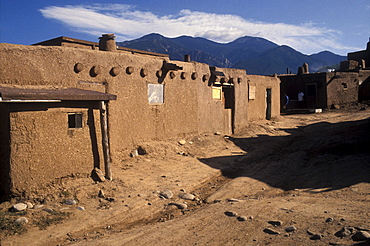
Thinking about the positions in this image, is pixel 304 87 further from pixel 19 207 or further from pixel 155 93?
pixel 19 207

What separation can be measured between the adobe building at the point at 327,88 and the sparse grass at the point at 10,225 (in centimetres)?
2056

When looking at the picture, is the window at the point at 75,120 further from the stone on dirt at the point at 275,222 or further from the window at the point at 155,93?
the stone on dirt at the point at 275,222

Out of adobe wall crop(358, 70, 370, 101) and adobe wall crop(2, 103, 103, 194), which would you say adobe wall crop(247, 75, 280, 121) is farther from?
adobe wall crop(2, 103, 103, 194)

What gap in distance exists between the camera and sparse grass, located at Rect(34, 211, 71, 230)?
209 inches

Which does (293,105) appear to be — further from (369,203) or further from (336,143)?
(369,203)

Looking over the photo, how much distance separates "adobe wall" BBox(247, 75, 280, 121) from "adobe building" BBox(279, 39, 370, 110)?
5695 mm

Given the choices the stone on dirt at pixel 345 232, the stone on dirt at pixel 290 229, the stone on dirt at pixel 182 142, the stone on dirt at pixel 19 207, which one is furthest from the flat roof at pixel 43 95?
the stone on dirt at pixel 345 232

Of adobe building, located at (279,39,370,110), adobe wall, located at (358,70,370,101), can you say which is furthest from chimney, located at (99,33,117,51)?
adobe wall, located at (358,70,370,101)

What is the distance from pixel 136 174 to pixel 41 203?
2.53m

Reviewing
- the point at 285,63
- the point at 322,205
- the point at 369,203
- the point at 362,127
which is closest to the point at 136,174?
the point at 322,205

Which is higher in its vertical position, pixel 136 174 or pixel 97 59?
pixel 97 59

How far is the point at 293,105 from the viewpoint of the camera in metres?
23.4

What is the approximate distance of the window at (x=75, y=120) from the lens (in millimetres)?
6836

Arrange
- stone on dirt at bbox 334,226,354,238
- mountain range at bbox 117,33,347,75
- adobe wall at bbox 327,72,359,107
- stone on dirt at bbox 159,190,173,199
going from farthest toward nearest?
mountain range at bbox 117,33,347,75
adobe wall at bbox 327,72,359,107
stone on dirt at bbox 159,190,173,199
stone on dirt at bbox 334,226,354,238
